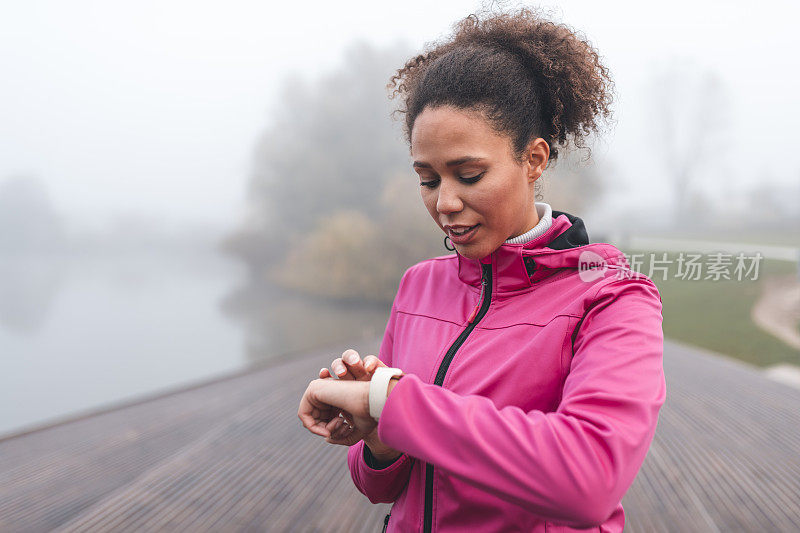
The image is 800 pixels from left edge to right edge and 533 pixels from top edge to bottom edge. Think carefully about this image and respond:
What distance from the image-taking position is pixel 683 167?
913cm

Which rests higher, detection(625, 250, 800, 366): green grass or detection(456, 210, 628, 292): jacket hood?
detection(456, 210, 628, 292): jacket hood

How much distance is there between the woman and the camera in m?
0.61

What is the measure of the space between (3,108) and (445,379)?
5381mm

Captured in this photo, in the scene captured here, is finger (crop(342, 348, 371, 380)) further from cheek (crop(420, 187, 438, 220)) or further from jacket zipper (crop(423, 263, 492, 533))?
cheek (crop(420, 187, 438, 220))

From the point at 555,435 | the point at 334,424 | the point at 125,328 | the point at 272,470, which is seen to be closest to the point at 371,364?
the point at 334,424

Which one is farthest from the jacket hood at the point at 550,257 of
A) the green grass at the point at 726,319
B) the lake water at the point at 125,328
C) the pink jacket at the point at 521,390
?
the green grass at the point at 726,319

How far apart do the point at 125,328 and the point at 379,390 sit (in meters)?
5.78

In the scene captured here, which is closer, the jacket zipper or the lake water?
the jacket zipper

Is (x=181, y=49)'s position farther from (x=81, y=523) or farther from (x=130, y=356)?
(x=81, y=523)

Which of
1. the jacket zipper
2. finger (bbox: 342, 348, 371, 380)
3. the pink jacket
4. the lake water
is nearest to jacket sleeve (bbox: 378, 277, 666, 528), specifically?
the pink jacket

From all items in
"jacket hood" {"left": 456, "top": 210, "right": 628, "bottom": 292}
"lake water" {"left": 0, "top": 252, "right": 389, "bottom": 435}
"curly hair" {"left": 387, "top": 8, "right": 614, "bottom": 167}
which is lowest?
"lake water" {"left": 0, "top": 252, "right": 389, "bottom": 435}

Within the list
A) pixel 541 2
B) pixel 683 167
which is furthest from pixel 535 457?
pixel 683 167

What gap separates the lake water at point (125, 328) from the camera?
4.74 metres

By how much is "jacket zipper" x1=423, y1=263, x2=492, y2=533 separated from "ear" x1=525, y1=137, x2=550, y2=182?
17 cm
